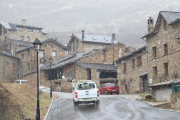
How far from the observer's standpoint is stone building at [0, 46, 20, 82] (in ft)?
156

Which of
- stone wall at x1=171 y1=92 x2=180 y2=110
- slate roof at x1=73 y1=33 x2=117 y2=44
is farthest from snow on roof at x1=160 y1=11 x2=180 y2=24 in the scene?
slate roof at x1=73 y1=33 x2=117 y2=44

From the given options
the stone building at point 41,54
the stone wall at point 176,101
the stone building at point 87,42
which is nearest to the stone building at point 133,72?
the stone wall at point 176,101

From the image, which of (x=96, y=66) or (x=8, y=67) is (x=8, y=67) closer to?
(x=8, y=67)

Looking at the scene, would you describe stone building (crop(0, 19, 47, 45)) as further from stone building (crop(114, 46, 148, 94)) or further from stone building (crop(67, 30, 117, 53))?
stone building (crop(114, 46, 148, 94))

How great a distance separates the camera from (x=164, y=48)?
25.6 m

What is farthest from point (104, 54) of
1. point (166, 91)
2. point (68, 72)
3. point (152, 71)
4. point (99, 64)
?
point (166, 91)

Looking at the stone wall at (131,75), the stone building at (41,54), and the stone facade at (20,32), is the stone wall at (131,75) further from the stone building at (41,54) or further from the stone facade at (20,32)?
the stone facade at (20,32)

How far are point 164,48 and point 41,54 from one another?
114ft

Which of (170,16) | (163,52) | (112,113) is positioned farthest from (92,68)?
(112,113)

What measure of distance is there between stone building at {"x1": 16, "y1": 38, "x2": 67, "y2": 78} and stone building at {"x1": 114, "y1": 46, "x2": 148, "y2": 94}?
2301 cm

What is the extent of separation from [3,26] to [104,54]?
35.9 metres

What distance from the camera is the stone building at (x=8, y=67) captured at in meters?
47.4

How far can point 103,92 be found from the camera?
31.3 metres

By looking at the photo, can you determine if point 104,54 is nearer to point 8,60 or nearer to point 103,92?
point 103,92
